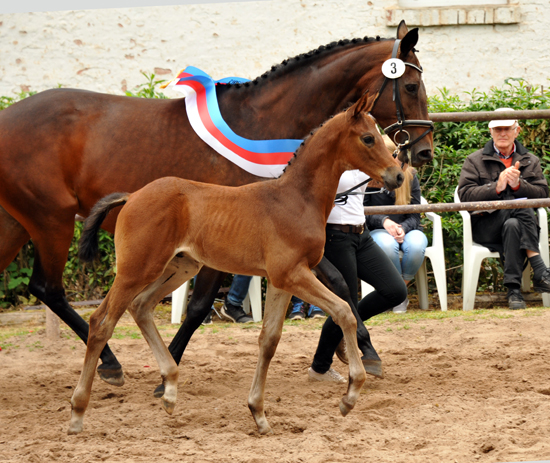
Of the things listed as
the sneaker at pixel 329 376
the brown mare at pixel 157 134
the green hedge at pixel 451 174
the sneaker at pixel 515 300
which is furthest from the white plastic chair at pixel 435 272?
the brown mare at pixel 157 134

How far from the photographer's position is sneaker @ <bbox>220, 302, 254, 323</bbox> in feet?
21.9

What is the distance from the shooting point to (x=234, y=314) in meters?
6.70

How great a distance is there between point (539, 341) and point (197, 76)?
125 inches

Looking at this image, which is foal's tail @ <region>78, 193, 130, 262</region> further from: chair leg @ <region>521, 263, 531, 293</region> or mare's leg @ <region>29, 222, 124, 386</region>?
chair leg @ <region>521, 263, 531, 293</region>

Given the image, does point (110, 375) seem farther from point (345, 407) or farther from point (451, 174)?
point (451, 174)

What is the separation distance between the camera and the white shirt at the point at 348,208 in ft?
13.8

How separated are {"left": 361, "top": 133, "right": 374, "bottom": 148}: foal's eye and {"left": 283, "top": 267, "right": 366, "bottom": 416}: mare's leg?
0.69 meters

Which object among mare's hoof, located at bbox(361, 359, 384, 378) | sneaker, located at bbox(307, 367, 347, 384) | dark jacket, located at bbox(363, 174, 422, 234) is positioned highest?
dark jacket, located at bbox(363, 174, 422, 234)

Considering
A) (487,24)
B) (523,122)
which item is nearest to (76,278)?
(523,122)

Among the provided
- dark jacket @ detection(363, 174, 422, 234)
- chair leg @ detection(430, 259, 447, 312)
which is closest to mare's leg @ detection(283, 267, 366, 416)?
dark jacket @ detection(363, 174, 422, 234)

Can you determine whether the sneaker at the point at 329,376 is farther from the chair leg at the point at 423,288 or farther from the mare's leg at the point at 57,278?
the chair leg at the point at 423,288

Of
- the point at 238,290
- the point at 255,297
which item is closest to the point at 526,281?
the point at 255,297

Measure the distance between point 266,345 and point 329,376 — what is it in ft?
3.49

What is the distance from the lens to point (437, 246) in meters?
6.83
